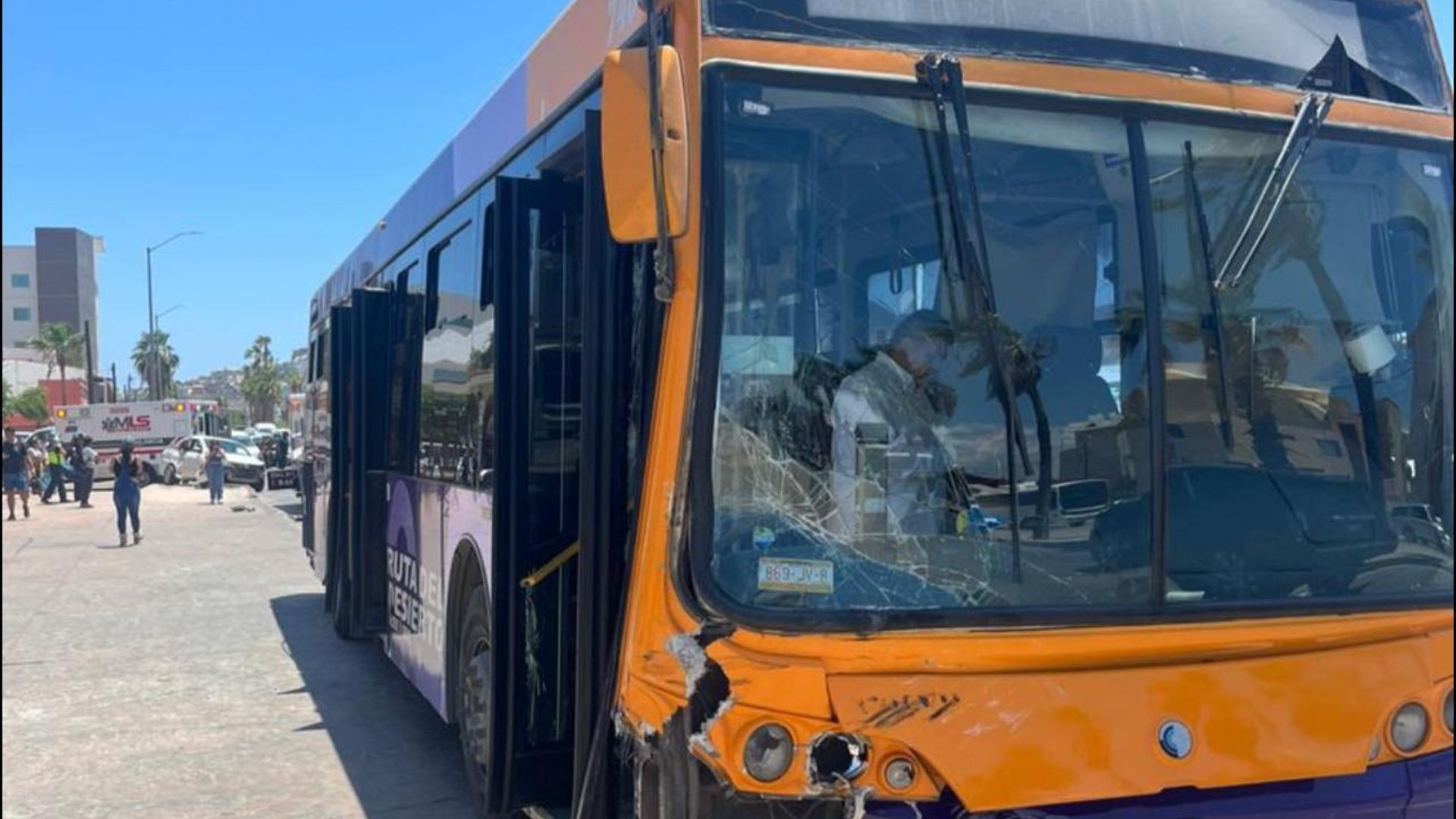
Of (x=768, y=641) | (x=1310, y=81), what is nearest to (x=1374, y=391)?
(x=1310, y=81)

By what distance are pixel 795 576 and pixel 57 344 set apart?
82.7m

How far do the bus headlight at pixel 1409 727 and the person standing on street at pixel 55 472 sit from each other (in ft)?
107

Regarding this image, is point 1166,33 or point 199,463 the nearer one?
point 1166,33

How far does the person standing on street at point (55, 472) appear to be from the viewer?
30569 millimetres

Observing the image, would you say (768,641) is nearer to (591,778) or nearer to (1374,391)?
(591,778)

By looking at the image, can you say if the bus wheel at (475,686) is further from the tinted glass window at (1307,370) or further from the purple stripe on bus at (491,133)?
the tinted glass window at (1307,370)

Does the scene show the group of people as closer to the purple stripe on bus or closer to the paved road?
the paved road

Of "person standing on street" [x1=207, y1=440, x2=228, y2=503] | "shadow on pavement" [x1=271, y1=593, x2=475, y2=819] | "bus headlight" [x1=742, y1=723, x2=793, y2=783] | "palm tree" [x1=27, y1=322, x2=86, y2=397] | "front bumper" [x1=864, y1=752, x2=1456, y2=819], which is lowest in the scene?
"shadow on pavement" [x1=271, y1=593, x2=475, y2=819]

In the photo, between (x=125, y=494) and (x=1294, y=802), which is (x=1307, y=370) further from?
(x=125, y=494)

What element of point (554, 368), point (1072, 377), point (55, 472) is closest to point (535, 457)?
point (554, 368)

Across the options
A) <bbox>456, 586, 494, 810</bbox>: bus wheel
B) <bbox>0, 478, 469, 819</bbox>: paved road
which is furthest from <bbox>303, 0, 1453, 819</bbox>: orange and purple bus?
<bbox>0, 478, 469, 819</bbox>: paved road

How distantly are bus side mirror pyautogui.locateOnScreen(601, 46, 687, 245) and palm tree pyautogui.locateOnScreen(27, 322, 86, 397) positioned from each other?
7923cm

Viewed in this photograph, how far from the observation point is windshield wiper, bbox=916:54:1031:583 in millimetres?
3334

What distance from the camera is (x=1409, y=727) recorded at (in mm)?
3330
